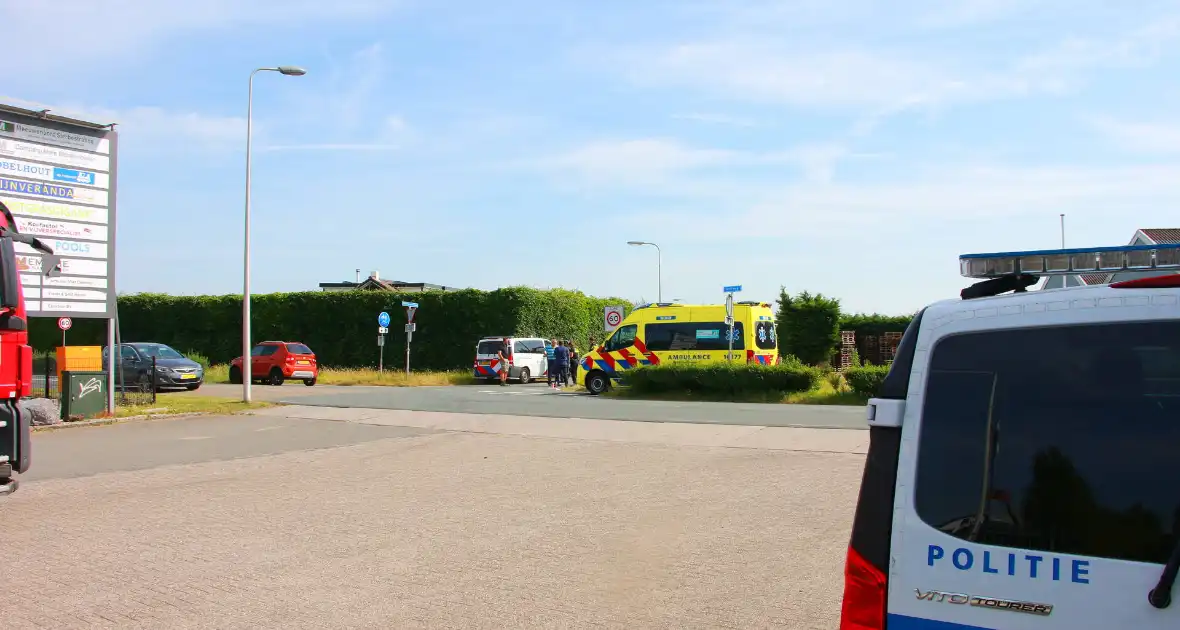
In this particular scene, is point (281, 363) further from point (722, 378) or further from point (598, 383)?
point (722, 378)

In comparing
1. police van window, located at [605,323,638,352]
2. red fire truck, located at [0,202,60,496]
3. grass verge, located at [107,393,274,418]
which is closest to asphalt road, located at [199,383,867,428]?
grass verge, located at [107,393,274,418]

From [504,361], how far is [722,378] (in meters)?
13.2

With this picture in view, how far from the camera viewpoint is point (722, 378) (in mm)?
24891

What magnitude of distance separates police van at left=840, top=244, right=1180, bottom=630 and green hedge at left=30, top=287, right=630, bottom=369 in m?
39.0

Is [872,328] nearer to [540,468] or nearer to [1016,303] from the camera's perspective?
[540,468]

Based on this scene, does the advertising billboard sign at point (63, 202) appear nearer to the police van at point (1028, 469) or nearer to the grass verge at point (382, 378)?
the police van at point (1028, 469)

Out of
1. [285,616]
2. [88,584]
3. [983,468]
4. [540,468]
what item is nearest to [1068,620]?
[983,468]

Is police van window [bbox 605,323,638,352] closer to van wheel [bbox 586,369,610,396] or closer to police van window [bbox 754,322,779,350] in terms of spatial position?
van wheel [bbox 586,369,610,396]

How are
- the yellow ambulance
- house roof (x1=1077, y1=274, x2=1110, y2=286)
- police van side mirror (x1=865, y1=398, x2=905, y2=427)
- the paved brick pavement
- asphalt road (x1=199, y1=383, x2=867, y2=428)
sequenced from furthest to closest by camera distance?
the yellow ambulance → asphalt road (x1=199, y1=383, x2=867, y2=428) → the paved brick pavement → house roof (x1=1077, y1=274, x2=1110, y2=286) → police van side mirror (x1=865, y1=398, x2=905, y2=427)

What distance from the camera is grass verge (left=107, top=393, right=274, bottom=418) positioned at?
19.2 m

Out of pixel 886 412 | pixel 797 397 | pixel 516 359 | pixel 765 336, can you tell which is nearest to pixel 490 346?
pixel 516 359

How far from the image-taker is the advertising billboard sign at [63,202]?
16.6m

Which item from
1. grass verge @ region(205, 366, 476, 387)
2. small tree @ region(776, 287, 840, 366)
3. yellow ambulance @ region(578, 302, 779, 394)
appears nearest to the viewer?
yellow ambulance @ region(578, 302, 779, 394)

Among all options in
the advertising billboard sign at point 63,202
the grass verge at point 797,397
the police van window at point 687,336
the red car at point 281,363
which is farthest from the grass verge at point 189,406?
the police van window at point 687,336
